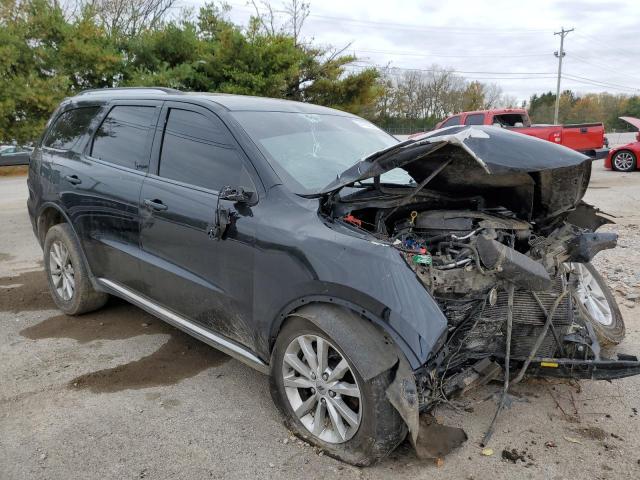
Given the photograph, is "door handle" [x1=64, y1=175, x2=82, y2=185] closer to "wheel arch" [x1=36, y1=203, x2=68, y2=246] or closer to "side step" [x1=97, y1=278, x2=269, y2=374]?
"wheel arch" [x1=36, y1=203, x2=68, y2=246]

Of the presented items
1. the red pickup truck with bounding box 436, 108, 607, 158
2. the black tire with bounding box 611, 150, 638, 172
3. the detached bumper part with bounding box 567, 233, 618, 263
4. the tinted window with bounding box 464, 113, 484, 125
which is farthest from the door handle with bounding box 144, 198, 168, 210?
→ the black tire with bounding box 611, 150, 638, 172

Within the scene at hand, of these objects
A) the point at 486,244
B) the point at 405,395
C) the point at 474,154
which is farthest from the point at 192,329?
the point at 474,154

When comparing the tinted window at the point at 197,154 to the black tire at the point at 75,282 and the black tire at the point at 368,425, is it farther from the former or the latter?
the black tire at the point at 75,282

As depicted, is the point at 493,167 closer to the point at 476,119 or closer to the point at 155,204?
the point at 155,204

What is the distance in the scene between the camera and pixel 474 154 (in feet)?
8.35

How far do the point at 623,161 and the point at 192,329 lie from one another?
16.0 metres

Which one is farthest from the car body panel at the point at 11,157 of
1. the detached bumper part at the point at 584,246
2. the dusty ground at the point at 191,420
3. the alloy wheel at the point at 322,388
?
the detached bumper part at the point at 584,246

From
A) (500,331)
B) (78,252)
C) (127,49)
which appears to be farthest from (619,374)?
(127,49)

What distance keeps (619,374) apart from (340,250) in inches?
64.9

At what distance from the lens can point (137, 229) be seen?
3.63 m

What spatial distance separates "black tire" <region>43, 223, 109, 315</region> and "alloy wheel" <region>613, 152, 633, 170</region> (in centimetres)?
1579

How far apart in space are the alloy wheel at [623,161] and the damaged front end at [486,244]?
14398 mm

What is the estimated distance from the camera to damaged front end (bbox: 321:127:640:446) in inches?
101

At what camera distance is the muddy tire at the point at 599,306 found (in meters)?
3.61
